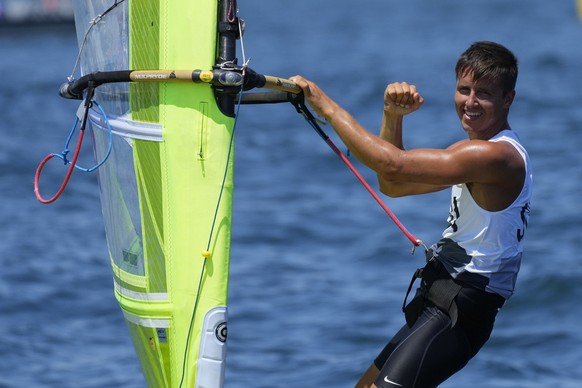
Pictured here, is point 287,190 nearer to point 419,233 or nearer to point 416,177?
point 419,233

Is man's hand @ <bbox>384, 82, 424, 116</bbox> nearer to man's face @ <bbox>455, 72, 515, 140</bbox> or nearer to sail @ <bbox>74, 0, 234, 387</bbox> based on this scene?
man's face @ <bbox>455, 72, 515, 140</bbox>

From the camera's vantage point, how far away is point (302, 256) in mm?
12023

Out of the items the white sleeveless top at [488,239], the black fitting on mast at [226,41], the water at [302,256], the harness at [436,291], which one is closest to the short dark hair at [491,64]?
the white sleeveless top at [488,239]

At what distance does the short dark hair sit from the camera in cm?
396

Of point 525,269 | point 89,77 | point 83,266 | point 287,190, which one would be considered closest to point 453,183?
point 89,77

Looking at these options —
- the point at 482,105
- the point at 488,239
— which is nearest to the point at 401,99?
the point at 482,105

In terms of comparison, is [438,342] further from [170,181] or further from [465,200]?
[170,181]

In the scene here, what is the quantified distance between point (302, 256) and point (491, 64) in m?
8.17

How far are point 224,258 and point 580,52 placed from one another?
90.3 ft

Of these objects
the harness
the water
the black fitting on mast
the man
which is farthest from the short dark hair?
the water

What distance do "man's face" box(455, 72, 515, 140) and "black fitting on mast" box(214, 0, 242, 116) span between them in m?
0.86

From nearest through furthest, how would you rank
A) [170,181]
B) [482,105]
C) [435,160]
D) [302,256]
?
[435,160]
[482,105]
[170,181]
[302,256]

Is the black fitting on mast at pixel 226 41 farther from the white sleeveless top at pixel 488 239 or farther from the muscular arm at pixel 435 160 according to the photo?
the white sleeveless top at pixel 488 239

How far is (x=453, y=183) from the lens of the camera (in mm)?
3910
